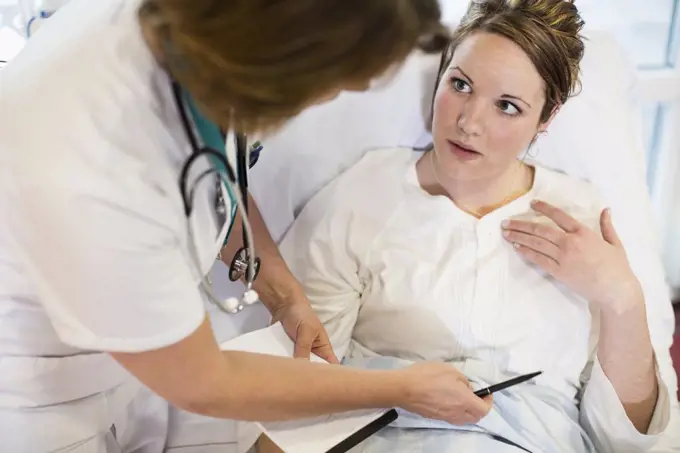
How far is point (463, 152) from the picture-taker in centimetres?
117

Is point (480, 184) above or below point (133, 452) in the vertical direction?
above

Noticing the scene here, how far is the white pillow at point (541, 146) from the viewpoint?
4.37ft

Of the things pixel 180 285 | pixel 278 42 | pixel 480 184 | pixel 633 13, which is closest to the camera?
pixel 278 42

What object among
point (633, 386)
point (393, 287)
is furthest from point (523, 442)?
point (393, 287)

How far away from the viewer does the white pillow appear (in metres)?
1.33

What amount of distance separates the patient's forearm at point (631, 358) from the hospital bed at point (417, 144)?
0.39 ft

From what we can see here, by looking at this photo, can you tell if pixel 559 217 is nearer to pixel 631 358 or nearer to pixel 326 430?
pixel 631 358

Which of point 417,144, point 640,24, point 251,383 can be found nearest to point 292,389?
point 251,383

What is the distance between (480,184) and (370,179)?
20cm

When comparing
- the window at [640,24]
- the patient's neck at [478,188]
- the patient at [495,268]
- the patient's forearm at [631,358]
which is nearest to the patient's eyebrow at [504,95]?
the patient at [495,268]

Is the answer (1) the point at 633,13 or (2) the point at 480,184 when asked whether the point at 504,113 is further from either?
(1) the point at 633,13

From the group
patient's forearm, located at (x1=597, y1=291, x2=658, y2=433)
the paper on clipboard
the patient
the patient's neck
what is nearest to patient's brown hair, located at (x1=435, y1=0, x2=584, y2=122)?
the patient

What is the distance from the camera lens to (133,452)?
3.92 ft

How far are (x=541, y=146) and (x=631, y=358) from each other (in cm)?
45
